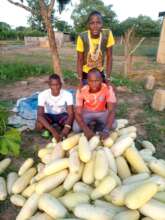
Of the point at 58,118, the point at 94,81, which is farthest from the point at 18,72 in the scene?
the point at 94,81

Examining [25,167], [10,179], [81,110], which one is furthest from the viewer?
[81,110]

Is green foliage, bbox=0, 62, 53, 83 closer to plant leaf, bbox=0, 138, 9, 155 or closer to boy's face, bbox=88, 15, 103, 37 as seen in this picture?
boy's face, bbox=88, 15, 103, 37

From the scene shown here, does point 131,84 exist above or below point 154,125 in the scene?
above

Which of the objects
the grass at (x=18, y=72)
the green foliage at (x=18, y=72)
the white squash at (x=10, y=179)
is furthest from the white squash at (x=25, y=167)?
the grass at (x=18, y=72)

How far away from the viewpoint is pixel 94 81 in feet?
13.1

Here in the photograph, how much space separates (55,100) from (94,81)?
3.14 feet

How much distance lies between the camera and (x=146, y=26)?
3147 centimetres

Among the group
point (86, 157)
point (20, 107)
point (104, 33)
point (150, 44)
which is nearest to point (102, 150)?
Result: point (86, 157)

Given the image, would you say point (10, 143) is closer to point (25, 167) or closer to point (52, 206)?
point (25, 167)

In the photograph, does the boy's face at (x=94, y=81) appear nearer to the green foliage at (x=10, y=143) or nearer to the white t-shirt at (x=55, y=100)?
the white t-shirt at (x=55, y=100)

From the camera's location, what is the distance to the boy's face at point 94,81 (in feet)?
13.0

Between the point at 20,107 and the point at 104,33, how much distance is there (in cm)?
215

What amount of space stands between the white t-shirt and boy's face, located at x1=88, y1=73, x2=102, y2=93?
2.03ft

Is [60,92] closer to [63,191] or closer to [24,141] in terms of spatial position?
[24,141]
